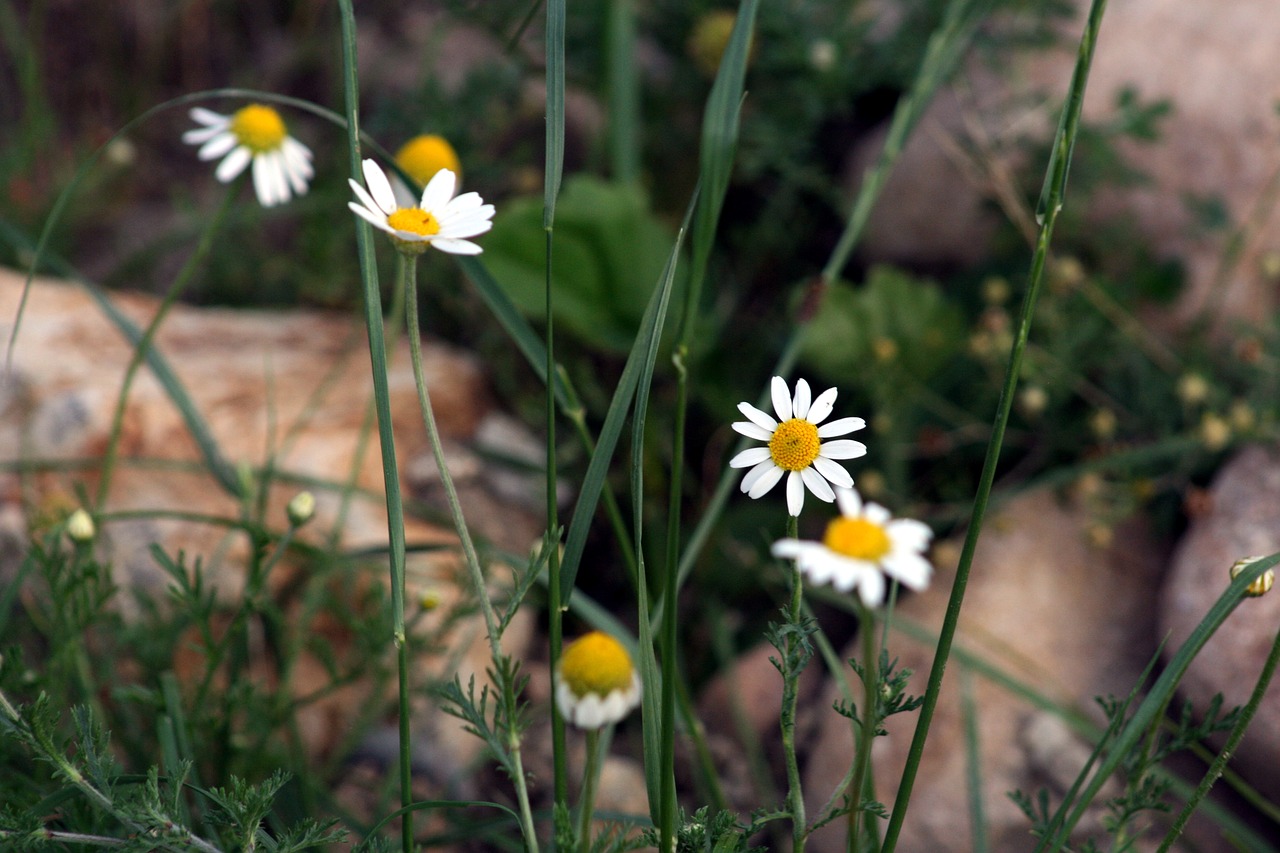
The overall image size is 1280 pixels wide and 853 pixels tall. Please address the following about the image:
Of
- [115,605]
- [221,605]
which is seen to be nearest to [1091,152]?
[221,605]

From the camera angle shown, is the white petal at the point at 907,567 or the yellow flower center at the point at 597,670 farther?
the yellow flower center at the point at 597,670

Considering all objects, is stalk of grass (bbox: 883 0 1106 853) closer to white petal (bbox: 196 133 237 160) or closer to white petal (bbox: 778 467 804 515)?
white petal (bbox: 778 467 804 515)

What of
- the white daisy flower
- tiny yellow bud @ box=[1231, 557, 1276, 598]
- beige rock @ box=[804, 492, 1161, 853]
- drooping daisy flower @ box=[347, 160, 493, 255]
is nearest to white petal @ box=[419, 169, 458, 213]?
→ drooping daisy flower @ box=[347, 160, 493, 255]

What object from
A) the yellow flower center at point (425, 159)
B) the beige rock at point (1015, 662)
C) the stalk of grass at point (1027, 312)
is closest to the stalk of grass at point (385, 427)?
the stalk of grass at point (1027, 312)

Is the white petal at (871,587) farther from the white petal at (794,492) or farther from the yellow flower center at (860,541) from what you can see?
the white petal at (794,492)

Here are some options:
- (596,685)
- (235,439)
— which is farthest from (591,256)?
(596,685)

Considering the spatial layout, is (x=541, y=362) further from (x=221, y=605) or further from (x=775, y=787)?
(x=775, y=787)

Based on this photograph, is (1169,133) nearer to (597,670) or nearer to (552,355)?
(552,355)

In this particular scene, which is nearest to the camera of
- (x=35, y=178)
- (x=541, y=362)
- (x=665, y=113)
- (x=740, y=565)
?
(x=541, y=362)
